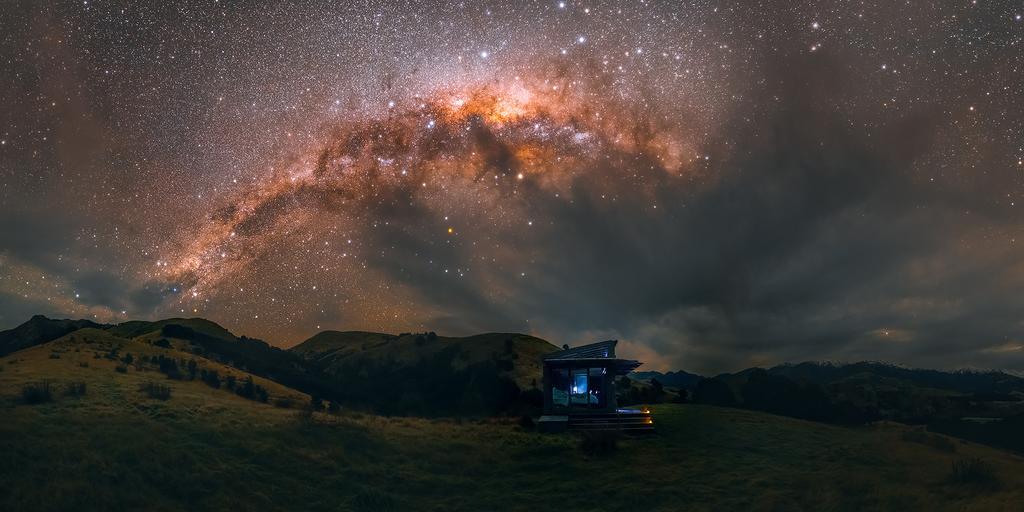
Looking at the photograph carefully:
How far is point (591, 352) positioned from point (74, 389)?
27611 millimetres

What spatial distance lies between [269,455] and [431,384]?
52.8 m

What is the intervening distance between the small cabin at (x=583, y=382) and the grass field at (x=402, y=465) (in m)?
6.64

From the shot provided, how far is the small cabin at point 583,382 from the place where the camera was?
33344 millimetres

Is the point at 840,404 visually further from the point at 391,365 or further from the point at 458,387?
the point at 391,365

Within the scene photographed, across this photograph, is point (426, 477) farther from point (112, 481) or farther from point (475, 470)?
point (112, 481)

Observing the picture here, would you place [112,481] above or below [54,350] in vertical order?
below

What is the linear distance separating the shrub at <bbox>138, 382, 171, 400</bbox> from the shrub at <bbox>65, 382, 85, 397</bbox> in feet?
8.11

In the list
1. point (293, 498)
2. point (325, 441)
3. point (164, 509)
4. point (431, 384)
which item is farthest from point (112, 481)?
point (431, 384)

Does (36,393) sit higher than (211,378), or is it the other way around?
(211,378)

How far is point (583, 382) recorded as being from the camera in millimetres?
35188

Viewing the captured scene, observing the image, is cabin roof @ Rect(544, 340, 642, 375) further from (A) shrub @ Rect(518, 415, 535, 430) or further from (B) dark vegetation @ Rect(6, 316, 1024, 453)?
(B) dark vegetation @ Rect(6, 316, 1024, 453)

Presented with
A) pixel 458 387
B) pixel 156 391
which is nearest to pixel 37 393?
pixel 156 391

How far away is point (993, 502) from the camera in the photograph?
14.5m

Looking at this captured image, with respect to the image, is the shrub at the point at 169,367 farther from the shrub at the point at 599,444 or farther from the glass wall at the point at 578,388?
the shrub at the point at 599,444
